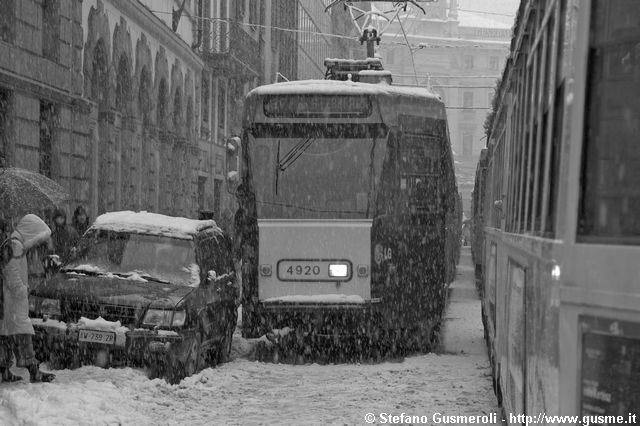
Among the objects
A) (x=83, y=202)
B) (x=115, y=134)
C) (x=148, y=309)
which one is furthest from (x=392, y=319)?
(x=115, y=134)

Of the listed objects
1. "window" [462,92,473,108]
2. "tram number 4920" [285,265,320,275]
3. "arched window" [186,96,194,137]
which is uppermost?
"window" [462,92,473,108]

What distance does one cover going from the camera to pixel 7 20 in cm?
1719

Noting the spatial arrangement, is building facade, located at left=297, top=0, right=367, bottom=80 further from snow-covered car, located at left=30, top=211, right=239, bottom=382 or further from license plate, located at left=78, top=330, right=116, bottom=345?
license plate, located at left=78, top=330, right=116, bottom=345

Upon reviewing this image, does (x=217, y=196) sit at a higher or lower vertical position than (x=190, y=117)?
lower

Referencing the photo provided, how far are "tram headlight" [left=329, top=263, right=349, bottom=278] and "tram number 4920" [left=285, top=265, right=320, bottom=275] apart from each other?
15cm

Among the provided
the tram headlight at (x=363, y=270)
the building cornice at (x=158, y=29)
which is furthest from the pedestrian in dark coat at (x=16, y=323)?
the building cornice at (x=158, y=29)

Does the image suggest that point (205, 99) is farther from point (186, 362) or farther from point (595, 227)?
point (595, 227)

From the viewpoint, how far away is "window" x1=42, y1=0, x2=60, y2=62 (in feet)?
64.2

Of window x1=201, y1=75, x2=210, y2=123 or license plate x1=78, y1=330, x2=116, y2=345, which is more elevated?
window x1=201, y1=75, x2=210, y2=123

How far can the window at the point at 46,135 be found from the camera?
19438 millimetres

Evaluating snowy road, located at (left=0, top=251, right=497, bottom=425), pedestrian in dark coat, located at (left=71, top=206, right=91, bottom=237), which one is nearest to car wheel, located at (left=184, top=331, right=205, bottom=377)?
snowy road, located at (left=0, top=251, right=497, bottom=425)

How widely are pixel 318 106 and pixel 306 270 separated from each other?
6.01ft

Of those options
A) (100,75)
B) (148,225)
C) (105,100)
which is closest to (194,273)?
(148,225)

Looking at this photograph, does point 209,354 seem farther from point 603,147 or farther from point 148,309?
point 603,147
